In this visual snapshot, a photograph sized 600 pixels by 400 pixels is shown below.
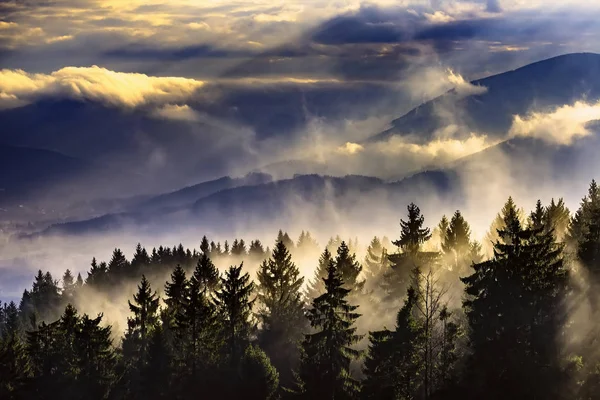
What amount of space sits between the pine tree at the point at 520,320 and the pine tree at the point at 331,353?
447 inches

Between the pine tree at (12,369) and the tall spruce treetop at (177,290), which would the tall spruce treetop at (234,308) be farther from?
the pine tree at (12,369)

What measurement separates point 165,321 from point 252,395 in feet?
64.6

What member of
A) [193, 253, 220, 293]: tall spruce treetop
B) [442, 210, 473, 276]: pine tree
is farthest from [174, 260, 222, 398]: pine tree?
[442, 210, 473, 276]: pine tree

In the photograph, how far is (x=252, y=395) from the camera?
3420 inches

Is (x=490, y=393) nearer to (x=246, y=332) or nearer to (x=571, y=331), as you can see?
(x=571, y=331)

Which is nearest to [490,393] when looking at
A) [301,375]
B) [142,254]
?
[301,375]

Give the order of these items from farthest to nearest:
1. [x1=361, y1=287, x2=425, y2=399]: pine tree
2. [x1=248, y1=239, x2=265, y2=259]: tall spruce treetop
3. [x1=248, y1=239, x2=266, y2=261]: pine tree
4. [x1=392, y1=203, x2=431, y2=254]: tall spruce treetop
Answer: [x1=248, y1=239, x2=265, y2=259]: tall spruce treetop → [x1=248, y1=239, x2=266, y2=261]: pine tree → [x1=392, y1=203, x2=431, y2=254]: tall spruce treetop → [x1=361, y1=287, x2=425, y2=399]: pine tree

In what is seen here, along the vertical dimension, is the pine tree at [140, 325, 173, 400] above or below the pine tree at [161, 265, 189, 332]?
below

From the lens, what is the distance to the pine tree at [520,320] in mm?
70438

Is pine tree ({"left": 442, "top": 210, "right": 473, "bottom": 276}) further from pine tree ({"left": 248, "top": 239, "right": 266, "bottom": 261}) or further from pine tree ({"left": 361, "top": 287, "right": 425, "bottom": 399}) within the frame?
pine tree ({"left": 248, "top": 239, "right": 266, "bottom": 261})

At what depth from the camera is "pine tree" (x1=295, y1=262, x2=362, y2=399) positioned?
258ft

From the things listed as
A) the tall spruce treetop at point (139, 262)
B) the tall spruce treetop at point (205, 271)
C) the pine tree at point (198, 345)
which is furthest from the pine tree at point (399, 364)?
the tall spruce treetop at point (139, 262)

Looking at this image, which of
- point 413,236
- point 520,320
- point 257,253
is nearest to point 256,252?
point 257,253

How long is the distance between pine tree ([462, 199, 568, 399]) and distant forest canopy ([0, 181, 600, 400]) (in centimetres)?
→ 9
